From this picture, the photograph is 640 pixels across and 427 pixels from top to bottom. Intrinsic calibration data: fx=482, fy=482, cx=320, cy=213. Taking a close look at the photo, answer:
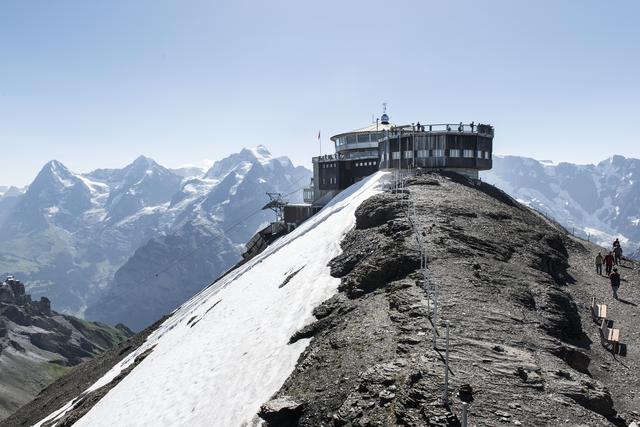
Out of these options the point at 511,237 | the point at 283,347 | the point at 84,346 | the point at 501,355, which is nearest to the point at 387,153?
the point at 511,237

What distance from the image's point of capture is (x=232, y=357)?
23016 mm

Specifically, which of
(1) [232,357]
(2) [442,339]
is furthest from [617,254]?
(1) [232,357]

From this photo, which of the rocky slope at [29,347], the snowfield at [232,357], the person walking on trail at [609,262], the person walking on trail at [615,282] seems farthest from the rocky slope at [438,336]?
the rocky slope at [29,347]

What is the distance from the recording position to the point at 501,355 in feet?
50.5

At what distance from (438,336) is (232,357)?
1091 centimetres

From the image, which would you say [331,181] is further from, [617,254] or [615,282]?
[615,282]

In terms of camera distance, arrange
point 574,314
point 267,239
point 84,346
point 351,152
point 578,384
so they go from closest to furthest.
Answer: point 578,384 < point 574,314 < point 267,239 < point 351,152 < point 84,346

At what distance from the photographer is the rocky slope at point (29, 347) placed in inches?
4540

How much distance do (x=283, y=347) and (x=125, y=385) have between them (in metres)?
14.9

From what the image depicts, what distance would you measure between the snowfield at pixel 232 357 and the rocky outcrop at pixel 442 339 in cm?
153

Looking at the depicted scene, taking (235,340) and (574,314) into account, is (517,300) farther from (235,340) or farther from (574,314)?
(235,340)

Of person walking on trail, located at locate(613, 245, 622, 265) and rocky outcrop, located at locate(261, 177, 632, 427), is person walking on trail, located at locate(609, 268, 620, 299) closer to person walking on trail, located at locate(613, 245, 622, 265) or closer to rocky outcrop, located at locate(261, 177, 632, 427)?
rocky outcrop, located at locate(261, 177, 632, 427)

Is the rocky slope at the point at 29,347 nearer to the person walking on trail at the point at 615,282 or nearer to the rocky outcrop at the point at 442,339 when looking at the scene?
the rocky outcrop at the point at 442,339

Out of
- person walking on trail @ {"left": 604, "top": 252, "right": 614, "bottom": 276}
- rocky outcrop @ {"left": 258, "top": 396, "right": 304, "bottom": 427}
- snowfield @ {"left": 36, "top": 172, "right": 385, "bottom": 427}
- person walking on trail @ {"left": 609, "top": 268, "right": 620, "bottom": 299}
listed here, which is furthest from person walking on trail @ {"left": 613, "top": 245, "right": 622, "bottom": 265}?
rocky outcrop @ {"left": 258, "top": 396, "right": 304, "bottom": 427}
